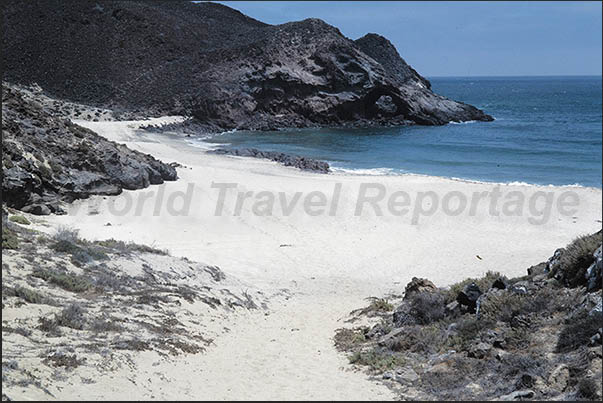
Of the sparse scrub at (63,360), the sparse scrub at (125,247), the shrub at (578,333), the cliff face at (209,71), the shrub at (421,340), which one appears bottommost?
the sparse scrub at (125,247)

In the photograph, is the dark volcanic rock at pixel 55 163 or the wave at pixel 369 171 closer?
the dark volcanic rock at pixel 55 163

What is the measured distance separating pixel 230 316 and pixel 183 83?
4880 centimetres

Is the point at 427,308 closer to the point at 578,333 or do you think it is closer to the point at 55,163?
the point at 578,333

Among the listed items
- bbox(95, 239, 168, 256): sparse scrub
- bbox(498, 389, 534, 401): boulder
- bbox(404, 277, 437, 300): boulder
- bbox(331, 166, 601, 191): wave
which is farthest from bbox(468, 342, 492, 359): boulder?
bbox(331, 166, 601, 191): wave

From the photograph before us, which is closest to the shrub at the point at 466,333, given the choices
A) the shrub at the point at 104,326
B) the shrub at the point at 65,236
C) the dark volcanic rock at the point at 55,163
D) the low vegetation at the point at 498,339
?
the low vegetation at the point at 498,339

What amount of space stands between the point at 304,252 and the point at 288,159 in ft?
51.6

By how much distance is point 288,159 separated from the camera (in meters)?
32.0

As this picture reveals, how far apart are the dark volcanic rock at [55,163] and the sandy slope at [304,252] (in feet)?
2.06

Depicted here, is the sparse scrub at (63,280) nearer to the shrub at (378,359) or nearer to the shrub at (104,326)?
the shrub at (104,326)

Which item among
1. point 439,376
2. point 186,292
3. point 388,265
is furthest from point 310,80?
point 439,376

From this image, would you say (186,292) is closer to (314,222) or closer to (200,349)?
(200,349)

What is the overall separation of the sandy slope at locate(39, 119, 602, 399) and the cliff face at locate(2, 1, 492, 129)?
3121cm

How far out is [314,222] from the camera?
19.5 m

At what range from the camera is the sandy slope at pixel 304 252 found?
7.88 meters
